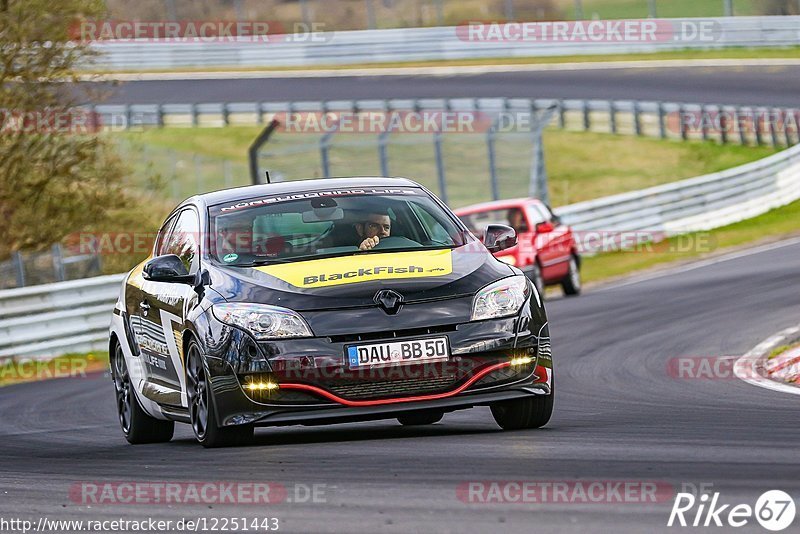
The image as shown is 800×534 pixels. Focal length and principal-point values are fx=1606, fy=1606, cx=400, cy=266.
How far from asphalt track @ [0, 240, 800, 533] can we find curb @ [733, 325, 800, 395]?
6.9 inches

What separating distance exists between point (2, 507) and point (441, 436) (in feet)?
8.33

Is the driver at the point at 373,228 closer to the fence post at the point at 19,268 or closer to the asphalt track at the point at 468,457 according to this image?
the asphalt track at the point at 468,457

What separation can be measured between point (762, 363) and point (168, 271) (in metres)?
5.66

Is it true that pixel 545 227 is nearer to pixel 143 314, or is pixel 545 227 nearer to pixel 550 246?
pixel 550 246

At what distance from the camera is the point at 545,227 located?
22.9 meters

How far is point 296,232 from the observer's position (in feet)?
30.6

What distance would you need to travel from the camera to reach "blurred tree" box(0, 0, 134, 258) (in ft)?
76.2

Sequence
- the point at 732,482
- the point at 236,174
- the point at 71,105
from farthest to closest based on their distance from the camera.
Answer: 1. the point at 236,174
2. the point at 71,105
3. the point at 732,482

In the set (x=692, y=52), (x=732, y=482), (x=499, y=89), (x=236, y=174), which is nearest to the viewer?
(x=732, y=482)

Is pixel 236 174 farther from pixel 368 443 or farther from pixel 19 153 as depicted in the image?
pixel 368 443

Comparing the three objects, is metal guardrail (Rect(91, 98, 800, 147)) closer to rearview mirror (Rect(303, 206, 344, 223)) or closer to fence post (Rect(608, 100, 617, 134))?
fence post (Rect(608, 100, 617, 134))

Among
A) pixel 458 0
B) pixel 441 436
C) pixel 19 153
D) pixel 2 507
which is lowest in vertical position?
pixel 458 0

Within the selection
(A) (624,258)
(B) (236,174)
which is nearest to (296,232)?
(A) (624,258)

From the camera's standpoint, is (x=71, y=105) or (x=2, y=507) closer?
(x=2, y=507)
